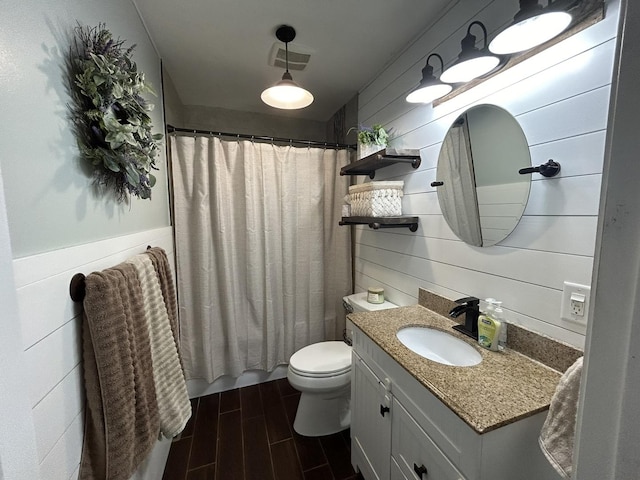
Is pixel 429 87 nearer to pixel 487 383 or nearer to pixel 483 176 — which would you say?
pixel 483 176

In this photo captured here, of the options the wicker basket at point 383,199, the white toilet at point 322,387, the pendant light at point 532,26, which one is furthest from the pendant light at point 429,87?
the white toilet at point 322,387

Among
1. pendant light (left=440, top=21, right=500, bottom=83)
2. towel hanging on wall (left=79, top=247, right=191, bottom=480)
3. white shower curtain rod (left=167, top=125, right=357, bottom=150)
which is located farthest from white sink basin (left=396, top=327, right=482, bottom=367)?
white shower curtain rod (left=167, top=125, right=357, bottom=150)

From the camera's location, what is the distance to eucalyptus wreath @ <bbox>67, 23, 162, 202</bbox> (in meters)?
0.75

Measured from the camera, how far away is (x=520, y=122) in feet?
3.33

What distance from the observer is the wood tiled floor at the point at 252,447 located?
4.68ft

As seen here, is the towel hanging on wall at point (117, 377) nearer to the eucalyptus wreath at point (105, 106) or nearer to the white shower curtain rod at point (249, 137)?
the eucalyptus wreath at point (105, 106)

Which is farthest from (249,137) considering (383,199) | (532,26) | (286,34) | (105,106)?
(532,26)

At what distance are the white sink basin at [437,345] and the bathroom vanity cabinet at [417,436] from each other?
21cm

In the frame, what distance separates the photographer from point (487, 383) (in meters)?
0.85

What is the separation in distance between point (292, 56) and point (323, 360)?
6.48 ft

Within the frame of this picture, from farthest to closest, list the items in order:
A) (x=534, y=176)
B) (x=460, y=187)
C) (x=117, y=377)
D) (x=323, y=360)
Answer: (x=323, y=360)
(x=460, y=187)
(x=534, y=176)
(x=117, y=377)

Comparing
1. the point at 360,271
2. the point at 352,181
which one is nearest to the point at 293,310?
the point at 360,271

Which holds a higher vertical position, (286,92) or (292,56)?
(292,56)

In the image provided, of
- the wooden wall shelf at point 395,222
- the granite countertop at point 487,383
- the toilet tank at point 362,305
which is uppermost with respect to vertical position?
the wooden wall shelf at point 395,222
